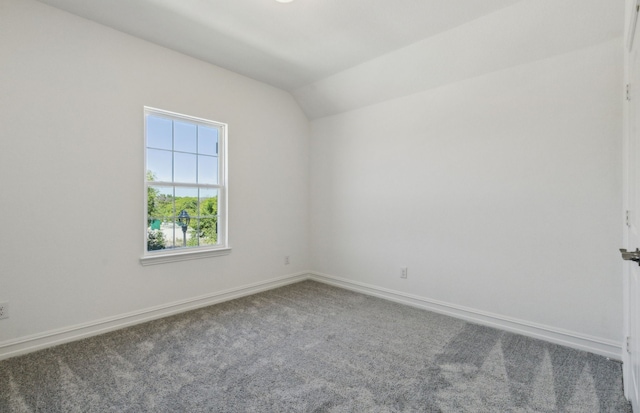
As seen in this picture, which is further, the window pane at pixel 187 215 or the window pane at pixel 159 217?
the window pane at pixel 187 215

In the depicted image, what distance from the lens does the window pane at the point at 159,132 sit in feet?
9.97

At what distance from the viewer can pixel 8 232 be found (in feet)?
7.35

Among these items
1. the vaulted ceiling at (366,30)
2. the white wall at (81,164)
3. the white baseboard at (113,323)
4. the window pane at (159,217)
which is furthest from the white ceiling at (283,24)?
the white baseboard at (113,323)

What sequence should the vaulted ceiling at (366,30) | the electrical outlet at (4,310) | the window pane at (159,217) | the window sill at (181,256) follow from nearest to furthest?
the electrical outlet at (4,310) < the vaulted ceiling at (366,30) < the window sill at (181,256) < the window pane at (159,217)

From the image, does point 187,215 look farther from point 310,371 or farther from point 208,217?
point 310,371

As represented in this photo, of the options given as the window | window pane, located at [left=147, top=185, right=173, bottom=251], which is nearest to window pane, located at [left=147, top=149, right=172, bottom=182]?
the window

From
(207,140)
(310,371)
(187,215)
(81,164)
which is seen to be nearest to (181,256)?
(187,215)

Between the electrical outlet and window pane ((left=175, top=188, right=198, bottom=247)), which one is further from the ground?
window pane ((left=175, top=188, right=198, bottom=247))

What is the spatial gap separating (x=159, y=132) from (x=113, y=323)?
1862mm

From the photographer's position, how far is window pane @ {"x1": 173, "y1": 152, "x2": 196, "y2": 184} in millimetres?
3241

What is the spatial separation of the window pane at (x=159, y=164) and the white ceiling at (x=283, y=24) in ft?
3.51

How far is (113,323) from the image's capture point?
2719 mm

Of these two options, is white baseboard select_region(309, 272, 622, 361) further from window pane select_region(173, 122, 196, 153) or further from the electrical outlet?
the electrical outlet

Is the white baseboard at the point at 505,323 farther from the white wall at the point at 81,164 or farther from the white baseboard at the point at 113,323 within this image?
the white wall at the point at 81,164
